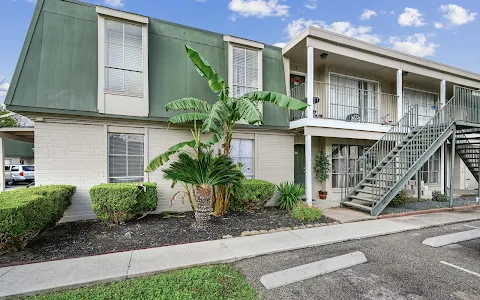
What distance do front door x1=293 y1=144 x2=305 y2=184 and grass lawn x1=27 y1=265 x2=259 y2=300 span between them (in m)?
7.03

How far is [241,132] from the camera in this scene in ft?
27.9

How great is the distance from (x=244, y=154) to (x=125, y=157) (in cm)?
424

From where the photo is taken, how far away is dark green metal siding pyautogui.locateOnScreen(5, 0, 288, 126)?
236 inches

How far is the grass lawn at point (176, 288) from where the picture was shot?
2.99 metres

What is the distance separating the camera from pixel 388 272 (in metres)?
3.82

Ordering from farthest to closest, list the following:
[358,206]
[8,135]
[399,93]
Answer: [399,93] < [8,135] < [358,206]

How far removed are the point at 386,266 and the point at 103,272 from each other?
197 inches

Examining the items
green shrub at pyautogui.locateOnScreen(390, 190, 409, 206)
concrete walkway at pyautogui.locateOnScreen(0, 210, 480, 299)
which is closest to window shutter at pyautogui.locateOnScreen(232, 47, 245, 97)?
concrete walkway at pyautogui.locateOnScreen(0, 210, 480, 299)

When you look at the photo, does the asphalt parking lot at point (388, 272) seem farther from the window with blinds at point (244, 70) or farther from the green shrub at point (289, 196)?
the window with blinds at point (244, 70)

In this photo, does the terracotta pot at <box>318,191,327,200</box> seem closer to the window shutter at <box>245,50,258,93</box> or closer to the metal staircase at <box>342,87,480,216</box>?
the metal staircase at <box>342,87,480,216</box>

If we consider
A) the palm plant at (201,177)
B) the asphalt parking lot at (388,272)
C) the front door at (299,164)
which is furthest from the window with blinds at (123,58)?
the front door at (299,164)

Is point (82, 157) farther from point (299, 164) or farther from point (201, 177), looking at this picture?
point (299, 164)

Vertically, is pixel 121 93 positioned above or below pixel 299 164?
above

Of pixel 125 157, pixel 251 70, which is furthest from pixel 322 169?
pixel 125 157
